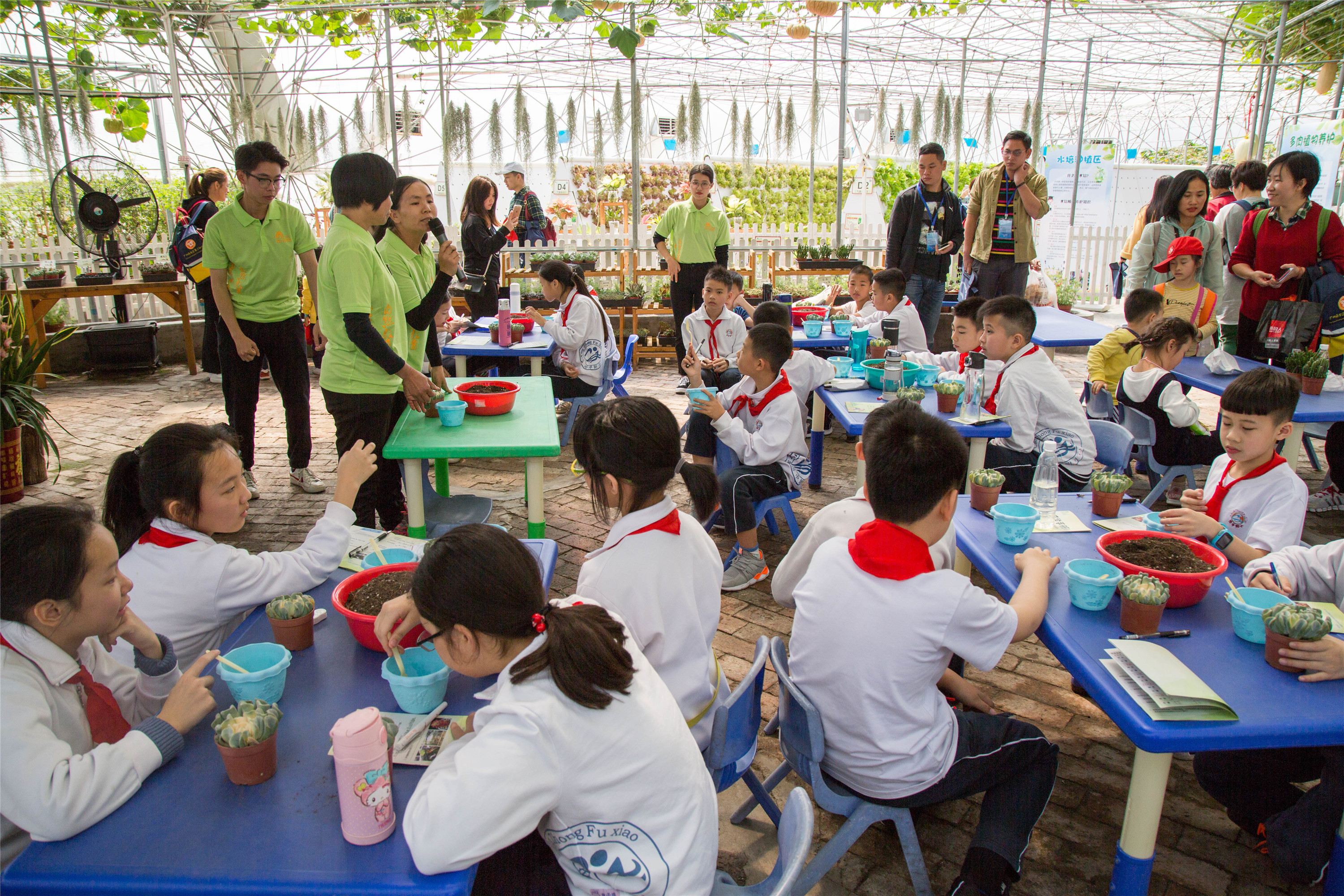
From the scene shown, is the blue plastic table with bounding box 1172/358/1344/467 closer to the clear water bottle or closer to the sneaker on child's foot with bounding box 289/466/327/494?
the clear water bottle

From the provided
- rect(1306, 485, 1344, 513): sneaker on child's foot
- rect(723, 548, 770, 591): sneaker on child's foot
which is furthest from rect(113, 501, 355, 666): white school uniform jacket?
rect(1306, 485, 1344, 513): sneaker on child's foot

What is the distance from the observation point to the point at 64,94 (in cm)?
879

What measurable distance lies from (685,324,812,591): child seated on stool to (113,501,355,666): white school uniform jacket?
206 cm

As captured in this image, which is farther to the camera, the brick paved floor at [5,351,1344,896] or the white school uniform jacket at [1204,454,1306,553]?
the white school uniform jacket at [1204,454,1306,553]

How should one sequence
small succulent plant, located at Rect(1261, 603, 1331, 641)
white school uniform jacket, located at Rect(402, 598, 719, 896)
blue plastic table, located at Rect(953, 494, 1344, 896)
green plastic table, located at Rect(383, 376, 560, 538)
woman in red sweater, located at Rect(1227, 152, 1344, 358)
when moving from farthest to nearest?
woman in red sweater, located at Rect(1227, 152, 1344, 358), green plastic table, located at Rect(383, 376, 560, 538), small succulent plant, located at Rect(1261, 603, 1331, 641), blue plastic table, located at Rect(953, 494, 1344, 896), white school uniform jacket, located at Rect(402, 598, 719, 896)

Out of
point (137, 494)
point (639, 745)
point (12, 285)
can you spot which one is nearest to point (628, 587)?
point (639, 745)

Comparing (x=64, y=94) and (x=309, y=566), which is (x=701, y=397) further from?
(x=64, y=94)

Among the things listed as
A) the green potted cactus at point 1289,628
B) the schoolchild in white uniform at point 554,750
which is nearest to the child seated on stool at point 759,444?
the green potted cactus at point 1289,628

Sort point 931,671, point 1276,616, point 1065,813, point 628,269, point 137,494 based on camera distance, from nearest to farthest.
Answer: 1. point 1276,616
2. point 931,671
3. point 137,494
4. point 1065,813
5. point 628,269

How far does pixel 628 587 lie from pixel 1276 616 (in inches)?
53.2

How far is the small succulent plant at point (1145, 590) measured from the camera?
6.14ft

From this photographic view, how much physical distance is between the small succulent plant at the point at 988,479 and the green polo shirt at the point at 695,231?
5173mm

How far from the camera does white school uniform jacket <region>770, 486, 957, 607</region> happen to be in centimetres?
233

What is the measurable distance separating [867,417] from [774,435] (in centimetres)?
81
